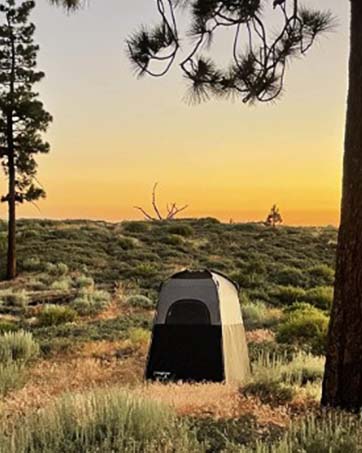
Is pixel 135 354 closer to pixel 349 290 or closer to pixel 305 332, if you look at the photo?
Answer: pixel 305 332

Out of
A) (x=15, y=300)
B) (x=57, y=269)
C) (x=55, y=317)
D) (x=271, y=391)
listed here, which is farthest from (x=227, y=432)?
(x=57, y=269)

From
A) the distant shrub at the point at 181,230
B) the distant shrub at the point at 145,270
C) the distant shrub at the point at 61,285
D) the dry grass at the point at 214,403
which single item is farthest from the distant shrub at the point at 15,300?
the distant shrub at the point at 181,230

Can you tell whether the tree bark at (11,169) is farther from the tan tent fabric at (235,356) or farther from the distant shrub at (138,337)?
the tan tent fabric at (235,356)

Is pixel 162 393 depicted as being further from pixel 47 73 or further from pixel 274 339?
pixel 47 73

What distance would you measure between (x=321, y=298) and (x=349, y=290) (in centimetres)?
1632

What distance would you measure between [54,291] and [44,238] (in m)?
15.3

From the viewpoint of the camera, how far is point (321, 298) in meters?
24.0

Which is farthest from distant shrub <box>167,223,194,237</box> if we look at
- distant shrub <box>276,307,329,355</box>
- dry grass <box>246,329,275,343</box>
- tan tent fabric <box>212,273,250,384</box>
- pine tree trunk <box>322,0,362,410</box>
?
pine tree trunk <box>322,0,362,410</box>

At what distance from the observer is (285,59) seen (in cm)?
1116

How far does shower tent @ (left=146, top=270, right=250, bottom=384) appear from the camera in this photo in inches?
416

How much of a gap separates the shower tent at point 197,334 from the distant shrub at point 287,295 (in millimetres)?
13903

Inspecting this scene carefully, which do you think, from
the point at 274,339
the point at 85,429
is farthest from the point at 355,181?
the point at 274,339

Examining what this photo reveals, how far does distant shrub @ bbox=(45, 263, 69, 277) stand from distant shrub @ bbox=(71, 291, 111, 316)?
705 cm

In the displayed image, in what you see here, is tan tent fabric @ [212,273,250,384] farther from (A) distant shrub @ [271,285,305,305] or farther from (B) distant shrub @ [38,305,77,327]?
(A) distant shrub @ [271,285,305,305]
